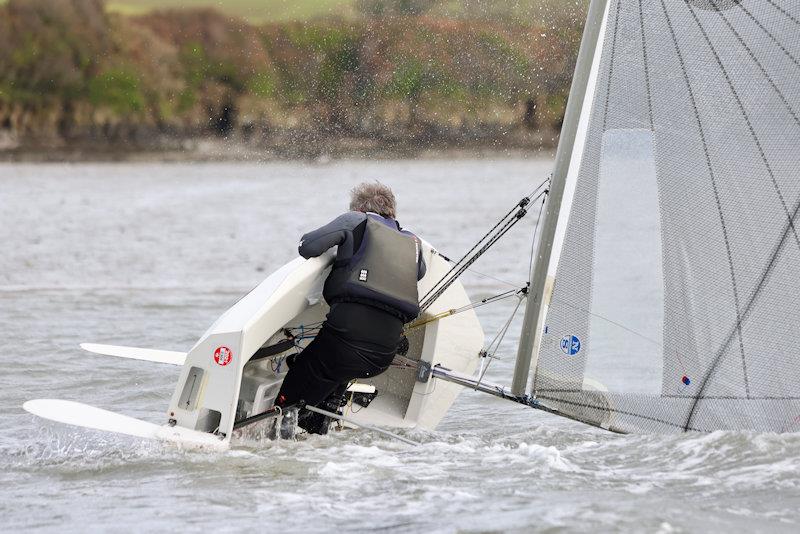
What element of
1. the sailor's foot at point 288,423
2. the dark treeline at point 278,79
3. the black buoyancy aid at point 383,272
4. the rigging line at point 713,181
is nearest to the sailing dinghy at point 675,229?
the rigging line at point 713,181

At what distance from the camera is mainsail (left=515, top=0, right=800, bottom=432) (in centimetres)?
468

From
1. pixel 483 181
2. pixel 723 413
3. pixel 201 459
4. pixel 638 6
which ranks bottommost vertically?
pixel 201 459

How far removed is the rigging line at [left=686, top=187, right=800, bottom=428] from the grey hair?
137cm

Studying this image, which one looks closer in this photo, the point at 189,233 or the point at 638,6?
the point at 638,6

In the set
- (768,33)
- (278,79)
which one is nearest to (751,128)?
(768,33)

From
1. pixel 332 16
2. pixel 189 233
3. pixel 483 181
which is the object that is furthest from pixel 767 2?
pixel 332 16

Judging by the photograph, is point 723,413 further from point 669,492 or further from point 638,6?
point 638,6

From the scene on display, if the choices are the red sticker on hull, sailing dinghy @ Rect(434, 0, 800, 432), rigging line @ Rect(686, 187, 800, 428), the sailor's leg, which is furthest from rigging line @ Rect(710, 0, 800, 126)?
the red sticker on hull

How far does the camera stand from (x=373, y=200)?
5.29m

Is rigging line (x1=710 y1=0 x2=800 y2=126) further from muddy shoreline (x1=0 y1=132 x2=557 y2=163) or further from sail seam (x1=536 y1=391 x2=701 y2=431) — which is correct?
muddy shoreline (x1=0 y1=132 x2=557 y2=163)

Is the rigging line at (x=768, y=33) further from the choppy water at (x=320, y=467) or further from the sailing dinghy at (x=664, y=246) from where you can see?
the choppy water at (x=320, y=467)

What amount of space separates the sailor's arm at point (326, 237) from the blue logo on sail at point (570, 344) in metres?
0.91

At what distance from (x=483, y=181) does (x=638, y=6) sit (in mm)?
19863

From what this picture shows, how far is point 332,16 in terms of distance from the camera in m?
Answer: 26.2
